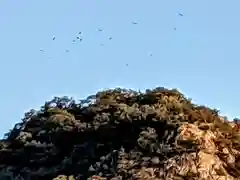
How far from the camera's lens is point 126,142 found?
34469 millimetres

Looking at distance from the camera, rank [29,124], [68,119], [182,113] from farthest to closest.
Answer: [29,124], [68,119], [182,113]

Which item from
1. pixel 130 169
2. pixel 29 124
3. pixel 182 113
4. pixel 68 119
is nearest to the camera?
pixel 130 169

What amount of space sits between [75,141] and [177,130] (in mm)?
5218

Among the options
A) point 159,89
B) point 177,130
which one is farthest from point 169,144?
point 159,89

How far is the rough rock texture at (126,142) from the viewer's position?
32500 mm

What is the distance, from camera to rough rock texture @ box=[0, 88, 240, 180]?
32.5 meters

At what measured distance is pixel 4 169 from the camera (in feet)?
123

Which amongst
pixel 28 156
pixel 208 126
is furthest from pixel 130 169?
pixel 28 156

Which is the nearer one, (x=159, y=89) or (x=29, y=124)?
(x=159, y=89)

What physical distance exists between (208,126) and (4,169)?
371 inches

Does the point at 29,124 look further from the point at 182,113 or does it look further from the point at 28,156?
the point at 182,113

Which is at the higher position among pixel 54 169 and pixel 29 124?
pixel 29 124

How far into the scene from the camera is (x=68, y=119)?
37438 millimetres

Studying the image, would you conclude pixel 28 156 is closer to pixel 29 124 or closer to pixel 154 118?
pixel 29 124
